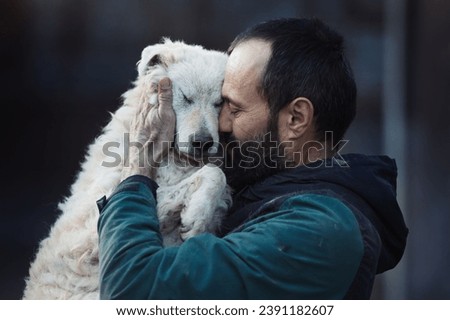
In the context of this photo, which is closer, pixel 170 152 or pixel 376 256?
pixel 376 256

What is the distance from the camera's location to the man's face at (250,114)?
2439 mm

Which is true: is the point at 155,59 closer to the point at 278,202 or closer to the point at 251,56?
the point at 251,56

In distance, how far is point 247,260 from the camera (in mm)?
2062

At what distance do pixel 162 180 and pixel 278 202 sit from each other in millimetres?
633

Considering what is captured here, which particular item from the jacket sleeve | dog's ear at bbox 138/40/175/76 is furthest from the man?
dog's ear at bbox 138/40/175/76

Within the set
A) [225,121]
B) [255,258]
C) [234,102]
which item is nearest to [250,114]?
[234,102]

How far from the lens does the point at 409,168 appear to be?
393 centimetres

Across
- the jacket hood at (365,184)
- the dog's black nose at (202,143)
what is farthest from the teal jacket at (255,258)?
the dog's black nose at (202,143)

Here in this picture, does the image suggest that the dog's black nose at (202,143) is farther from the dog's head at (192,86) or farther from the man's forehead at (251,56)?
the man's forehead at (251,56)

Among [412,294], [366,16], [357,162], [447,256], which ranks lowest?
[412,294]

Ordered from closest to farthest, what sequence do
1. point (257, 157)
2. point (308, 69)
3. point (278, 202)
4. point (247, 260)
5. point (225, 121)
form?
point (247, 260)
point (278, 202)
point (308, 69)
point (257, 157)
point (225, 121)
